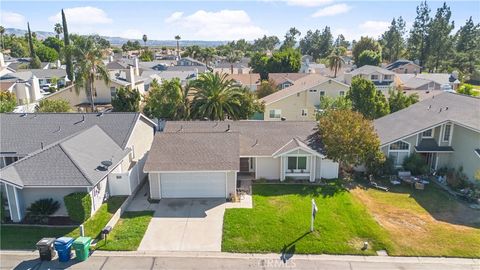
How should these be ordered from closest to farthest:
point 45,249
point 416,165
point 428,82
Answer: point 45,249 < point 416,165 < point 428,82

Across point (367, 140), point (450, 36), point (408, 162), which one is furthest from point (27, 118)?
point (450, 36)

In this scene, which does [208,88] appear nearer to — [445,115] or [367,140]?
[367,140]

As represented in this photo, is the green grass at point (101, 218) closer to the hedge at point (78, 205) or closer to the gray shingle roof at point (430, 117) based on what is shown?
the hedge at point (78, 205)

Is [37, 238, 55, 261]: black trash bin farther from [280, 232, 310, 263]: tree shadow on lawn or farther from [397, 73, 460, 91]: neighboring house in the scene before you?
[397, 73, 460, 91]: neighboring house

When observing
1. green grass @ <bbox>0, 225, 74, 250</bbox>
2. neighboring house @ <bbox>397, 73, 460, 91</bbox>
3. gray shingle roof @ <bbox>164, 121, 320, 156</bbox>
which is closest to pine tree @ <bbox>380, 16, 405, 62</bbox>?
neighboring house @ <bbox>397, 73, 460, 91</bbox>

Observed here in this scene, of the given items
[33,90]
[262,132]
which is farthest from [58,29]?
[262,132]

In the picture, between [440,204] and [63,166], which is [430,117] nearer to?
[440,204]
